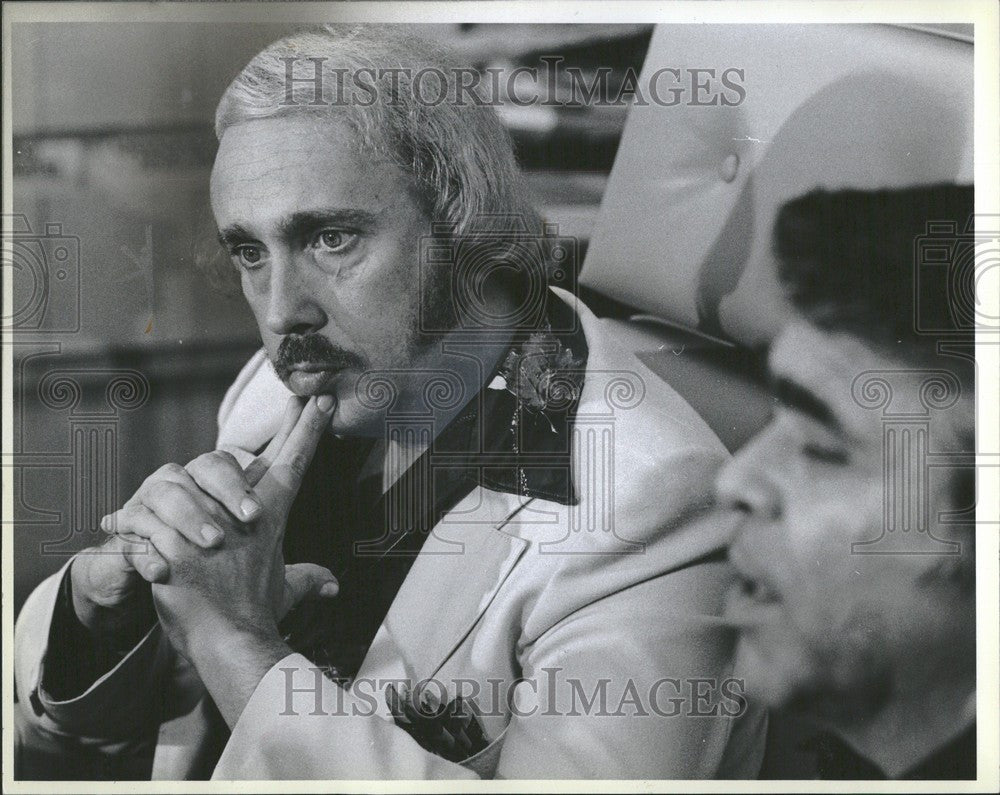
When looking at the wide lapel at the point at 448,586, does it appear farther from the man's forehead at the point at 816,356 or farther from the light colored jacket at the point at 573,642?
the man's forehead at the point at 816,356

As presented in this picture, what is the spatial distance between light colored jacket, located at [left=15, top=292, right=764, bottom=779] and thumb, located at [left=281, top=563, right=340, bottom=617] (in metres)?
0.14

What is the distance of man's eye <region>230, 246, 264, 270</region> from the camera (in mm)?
2619

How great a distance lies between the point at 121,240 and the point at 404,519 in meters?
0.99

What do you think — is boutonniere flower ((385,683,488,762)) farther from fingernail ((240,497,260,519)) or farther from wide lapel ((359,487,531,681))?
fingernail ((240,497,260,519))

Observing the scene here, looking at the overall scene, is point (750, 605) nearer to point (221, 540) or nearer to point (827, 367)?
point (827, 367)

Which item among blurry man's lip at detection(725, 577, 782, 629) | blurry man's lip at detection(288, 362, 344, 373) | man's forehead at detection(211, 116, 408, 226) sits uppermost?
man's forehead at detection(211, 116, 408, 226)

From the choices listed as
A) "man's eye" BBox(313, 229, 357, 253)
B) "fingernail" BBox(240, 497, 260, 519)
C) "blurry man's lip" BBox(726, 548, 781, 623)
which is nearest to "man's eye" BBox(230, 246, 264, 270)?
"man's eye" BBox(313, 229, 357, 253)

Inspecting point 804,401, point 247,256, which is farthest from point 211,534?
point 804,401

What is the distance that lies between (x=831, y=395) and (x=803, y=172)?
553mm

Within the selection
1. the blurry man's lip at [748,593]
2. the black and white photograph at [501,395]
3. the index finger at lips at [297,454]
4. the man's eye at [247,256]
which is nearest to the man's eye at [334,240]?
the black and white photograph at [501,395]

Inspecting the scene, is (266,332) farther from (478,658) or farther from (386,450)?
(478,658)

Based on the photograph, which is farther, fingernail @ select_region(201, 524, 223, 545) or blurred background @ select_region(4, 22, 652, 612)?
blurred background @ select_region(4, 22, 652, 612)

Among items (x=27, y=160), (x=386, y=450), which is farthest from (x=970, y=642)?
(x=27, y=160)

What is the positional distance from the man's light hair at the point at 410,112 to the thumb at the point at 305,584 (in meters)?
0.90
